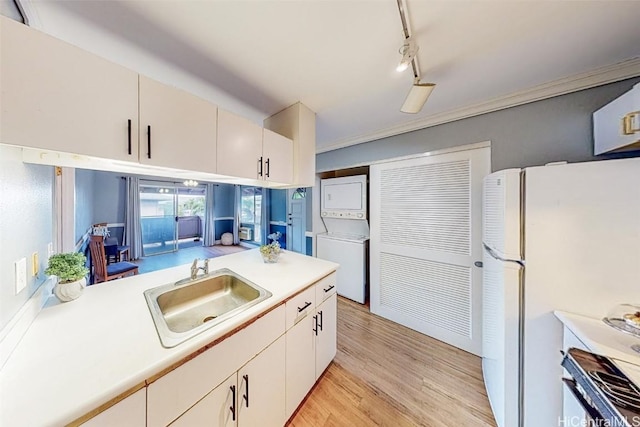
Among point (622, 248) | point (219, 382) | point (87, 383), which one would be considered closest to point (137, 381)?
point (87, 383)

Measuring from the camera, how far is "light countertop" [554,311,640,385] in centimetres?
77

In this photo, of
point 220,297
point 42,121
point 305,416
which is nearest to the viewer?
point 42,121

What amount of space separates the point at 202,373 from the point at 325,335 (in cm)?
102

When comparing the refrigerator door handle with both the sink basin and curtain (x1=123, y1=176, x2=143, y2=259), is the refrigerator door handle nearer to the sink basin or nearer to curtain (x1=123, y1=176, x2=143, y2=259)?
the sink basin

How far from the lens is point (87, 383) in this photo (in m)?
0.60

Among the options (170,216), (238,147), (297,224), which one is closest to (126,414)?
(238,147)

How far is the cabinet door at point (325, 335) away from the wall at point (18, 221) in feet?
→ 4.73

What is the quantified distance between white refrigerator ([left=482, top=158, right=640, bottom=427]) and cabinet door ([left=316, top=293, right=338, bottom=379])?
112 cm

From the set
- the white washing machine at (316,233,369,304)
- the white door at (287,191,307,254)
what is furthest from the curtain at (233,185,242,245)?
the white washing machine at (316,233,369,304)

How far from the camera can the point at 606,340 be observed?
2.87 ft

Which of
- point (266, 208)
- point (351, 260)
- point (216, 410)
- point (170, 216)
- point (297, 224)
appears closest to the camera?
point (216, 410)

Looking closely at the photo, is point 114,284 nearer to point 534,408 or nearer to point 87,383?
point 87,383

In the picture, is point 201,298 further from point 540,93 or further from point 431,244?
point 540,93

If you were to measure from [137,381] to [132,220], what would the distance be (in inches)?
233
